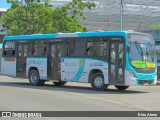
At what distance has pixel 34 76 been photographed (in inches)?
969

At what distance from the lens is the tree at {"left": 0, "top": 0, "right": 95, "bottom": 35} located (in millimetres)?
40919

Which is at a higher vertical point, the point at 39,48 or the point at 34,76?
the point at 39,48

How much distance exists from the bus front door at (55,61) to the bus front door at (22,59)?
230 cm

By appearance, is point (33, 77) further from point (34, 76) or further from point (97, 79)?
point (97, 79)

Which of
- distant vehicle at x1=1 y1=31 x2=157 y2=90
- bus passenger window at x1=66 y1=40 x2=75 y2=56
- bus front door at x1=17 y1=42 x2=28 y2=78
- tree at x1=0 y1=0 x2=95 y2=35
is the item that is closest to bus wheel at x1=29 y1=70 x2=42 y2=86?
distant vehicle at x1=1 y1=31 x2=157 y2=90

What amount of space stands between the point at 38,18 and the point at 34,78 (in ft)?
55.2

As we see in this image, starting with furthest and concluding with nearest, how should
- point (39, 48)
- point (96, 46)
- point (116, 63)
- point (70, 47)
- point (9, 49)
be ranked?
point (9, 49) < point (39, 48) < point (70, 47) < point (96, 46) < point (116, 63)

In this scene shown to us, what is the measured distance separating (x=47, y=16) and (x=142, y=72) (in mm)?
22392

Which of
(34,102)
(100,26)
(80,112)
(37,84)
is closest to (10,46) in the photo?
(37,84)

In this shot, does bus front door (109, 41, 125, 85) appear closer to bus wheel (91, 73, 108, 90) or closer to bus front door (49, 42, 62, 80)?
bus wheel (91, 73, 108, 90)

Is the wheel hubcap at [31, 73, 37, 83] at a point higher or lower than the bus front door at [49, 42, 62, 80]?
lower

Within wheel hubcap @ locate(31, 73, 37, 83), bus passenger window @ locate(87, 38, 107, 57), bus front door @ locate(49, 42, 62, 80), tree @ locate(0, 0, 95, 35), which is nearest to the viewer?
bus passenger window @ locate(87, 38, 107, 57)

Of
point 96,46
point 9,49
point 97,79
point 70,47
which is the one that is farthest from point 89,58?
point 9,49

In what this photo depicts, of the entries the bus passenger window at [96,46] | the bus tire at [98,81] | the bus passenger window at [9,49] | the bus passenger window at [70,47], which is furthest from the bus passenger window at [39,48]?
the bus tire at [98,81]
